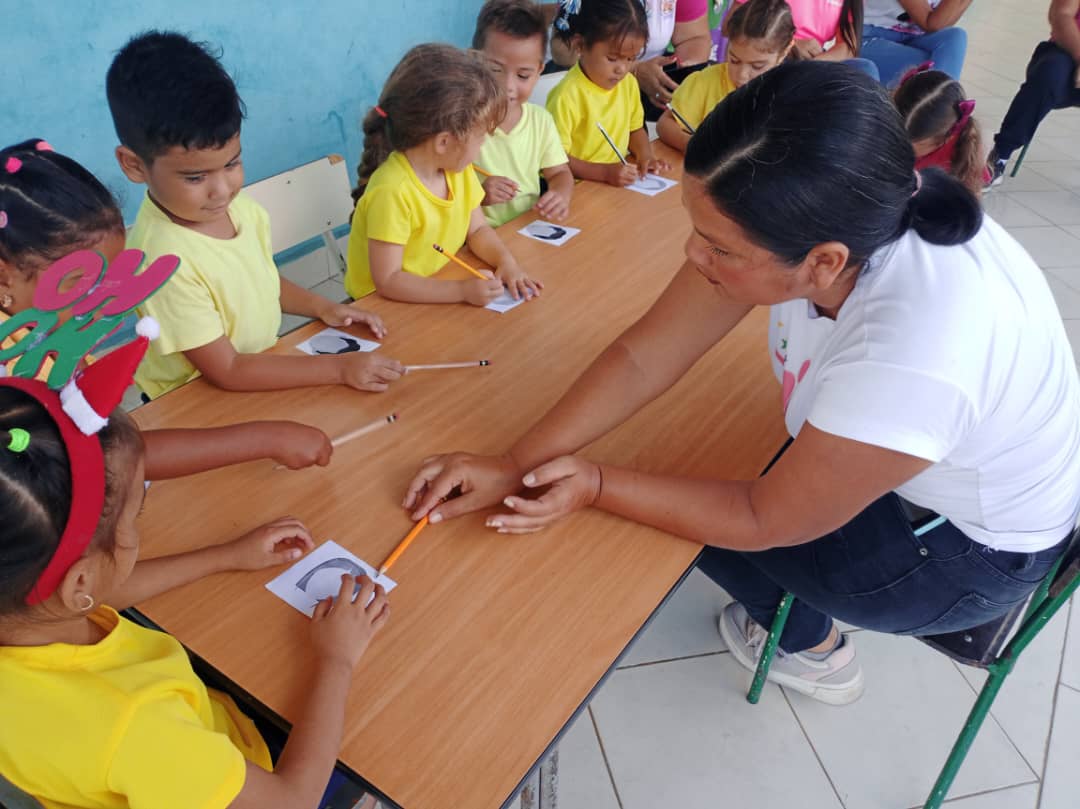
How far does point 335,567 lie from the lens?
3.26 ft

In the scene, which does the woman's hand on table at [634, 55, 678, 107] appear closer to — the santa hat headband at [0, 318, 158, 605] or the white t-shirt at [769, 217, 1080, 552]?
the white t-shirt at [769, 217, 1080, 552]

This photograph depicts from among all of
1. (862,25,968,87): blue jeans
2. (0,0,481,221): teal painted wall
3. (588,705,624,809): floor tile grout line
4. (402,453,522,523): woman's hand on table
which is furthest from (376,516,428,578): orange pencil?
(862,25,968,87): blue jeans

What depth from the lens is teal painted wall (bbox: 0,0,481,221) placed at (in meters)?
2.31

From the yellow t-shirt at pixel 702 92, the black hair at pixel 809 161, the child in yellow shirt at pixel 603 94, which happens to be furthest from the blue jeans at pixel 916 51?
the black hair at pixel 809 161

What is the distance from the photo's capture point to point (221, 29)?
8.75ft

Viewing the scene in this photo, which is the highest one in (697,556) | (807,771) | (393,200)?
(393,200)

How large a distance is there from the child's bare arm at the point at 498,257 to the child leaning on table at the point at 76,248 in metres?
0.61

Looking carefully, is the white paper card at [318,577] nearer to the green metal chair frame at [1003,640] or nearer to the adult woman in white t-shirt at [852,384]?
the adult woman in white t-shirt at [852,384]

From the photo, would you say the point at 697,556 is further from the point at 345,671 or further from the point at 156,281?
the point at 156,281

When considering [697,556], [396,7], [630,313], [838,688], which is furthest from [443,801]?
[396,7]

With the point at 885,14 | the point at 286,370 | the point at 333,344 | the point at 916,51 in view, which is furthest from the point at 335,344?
the point at 885,14

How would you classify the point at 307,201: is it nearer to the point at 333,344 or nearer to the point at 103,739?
the point at 333,344

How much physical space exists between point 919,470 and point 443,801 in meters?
0.67

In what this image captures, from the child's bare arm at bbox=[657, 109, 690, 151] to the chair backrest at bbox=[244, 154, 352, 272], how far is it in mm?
1089
